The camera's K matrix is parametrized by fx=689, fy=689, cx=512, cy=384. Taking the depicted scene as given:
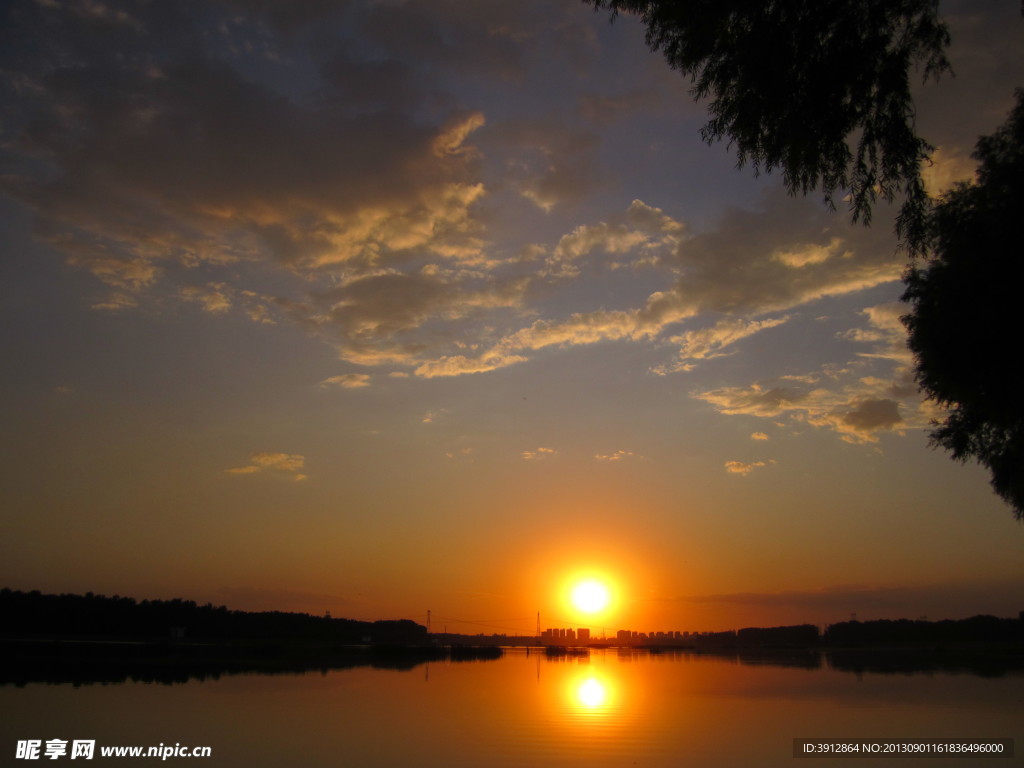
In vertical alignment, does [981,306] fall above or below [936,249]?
below

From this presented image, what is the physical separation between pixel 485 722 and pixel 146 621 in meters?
102

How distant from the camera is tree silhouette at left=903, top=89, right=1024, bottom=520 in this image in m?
11.5

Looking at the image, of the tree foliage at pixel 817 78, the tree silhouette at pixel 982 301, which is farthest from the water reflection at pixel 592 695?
the tree foliage at pixel 817 78

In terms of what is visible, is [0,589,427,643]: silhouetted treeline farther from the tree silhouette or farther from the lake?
the tree silhouette

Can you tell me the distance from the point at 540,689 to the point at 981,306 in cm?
2870

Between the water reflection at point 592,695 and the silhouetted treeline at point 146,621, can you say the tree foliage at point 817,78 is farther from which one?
the silhouetted treeline at point 146,621

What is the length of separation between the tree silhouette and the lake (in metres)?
8.06

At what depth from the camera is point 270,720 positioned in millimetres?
19734

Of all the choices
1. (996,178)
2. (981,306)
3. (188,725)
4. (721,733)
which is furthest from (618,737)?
(996,178)

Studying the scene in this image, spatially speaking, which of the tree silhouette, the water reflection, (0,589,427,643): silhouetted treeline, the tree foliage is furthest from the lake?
(0,589,427,643): silhouetted treeline

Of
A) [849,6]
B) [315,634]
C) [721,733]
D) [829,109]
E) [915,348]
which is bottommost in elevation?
[315,634]

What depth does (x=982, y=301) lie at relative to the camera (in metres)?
11.8

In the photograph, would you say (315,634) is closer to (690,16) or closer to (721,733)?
(721,733)

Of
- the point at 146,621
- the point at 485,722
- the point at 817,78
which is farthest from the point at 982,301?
the point at 146,621
